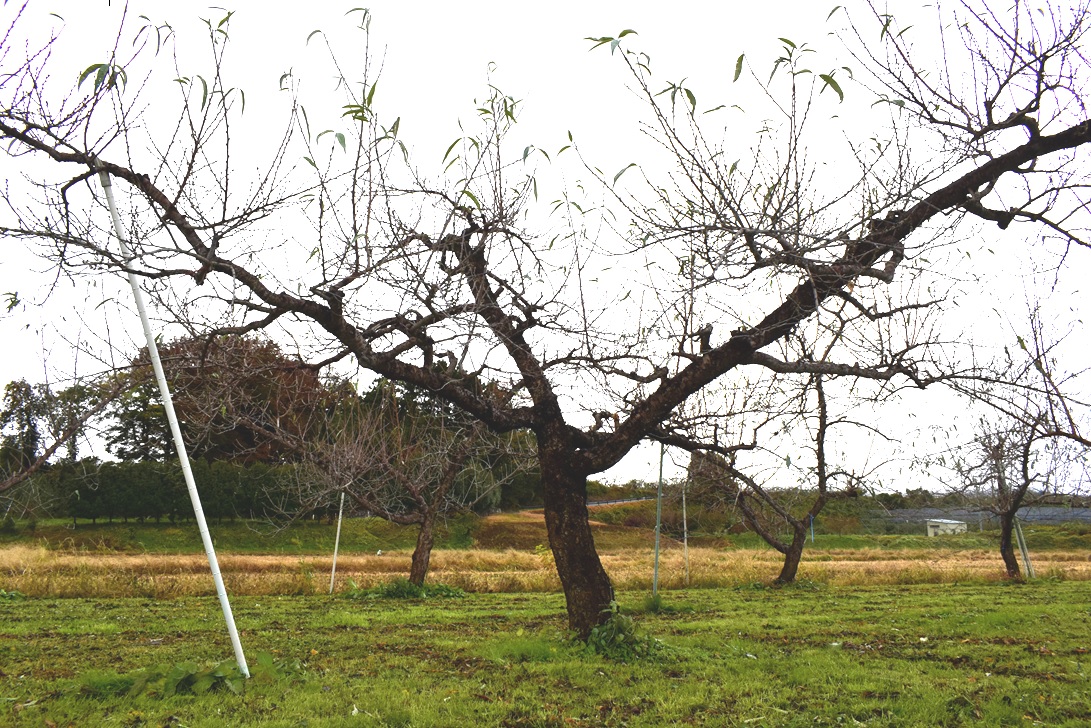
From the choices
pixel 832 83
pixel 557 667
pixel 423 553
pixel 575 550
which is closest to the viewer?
pixel 832 83

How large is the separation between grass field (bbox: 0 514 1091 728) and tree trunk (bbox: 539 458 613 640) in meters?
0.36

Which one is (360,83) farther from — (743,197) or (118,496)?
(118,496)

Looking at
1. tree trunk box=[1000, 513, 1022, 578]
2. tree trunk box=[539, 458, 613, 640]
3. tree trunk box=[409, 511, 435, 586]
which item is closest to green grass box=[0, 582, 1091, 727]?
tree trunk box=[539, 458, 613, 640]

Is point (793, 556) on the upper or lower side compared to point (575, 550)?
lower

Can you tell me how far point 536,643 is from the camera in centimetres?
721

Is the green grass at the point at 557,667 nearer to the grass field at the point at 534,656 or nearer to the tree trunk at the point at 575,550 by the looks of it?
the grass field at the point at 534,656

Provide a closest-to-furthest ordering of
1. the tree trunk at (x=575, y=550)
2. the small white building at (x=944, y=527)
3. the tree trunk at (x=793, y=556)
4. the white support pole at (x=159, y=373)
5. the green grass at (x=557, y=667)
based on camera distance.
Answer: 1. the green grass at (x=557, y=667)
2. the white support pole at (x=159, y=373)
3. the tree trunk at (x=575, y=550)
4. the tree trunk at (x=793, y=556)
5. the small white building at (x=944, y=527)

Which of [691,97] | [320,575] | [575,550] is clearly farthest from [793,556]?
A: [691,97]

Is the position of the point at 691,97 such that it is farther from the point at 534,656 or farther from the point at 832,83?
the point at 534,656

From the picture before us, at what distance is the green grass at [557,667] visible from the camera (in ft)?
16.5

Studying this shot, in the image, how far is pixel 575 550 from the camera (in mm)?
7500

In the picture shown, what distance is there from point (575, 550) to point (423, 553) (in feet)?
27.2

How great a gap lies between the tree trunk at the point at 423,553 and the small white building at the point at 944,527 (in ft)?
114

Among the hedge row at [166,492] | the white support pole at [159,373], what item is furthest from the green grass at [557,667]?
the hedge row at [166,492]
